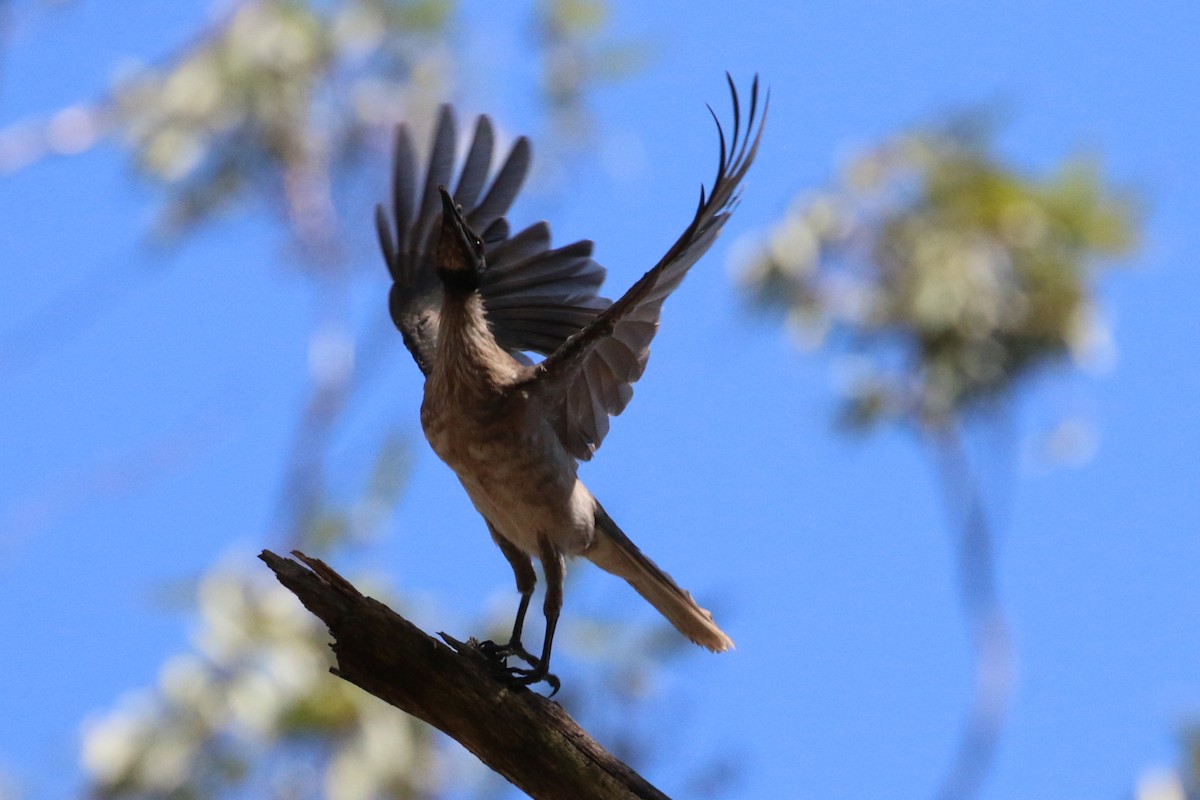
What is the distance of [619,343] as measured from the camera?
4820mm

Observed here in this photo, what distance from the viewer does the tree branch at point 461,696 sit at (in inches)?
157

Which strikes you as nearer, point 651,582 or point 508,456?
point 508,456

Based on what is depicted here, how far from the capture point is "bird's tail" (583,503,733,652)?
17.0ft

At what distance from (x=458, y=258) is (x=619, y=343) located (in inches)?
27.3

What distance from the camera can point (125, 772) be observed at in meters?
8.79

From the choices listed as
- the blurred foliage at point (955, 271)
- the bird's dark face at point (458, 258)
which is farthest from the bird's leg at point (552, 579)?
the blurred foliage at point (955, 271)

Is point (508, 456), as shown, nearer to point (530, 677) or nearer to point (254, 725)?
point (530, 677)

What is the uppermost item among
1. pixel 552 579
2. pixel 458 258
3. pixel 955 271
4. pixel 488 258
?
pixel 955 271

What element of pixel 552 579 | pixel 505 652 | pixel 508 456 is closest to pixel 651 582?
pixel 552 579

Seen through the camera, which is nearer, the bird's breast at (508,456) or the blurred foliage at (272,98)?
the bird's breast at (508,456)

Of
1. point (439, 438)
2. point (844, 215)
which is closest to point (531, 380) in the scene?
point (439, 438)

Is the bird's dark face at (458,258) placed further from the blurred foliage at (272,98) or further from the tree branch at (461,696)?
the blurred foliage at (272,98)

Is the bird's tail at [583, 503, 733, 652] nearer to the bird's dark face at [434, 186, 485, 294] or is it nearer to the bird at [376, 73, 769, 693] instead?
the bird at [376, 73, 769, 693]

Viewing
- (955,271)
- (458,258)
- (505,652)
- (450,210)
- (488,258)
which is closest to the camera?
(505,652)
